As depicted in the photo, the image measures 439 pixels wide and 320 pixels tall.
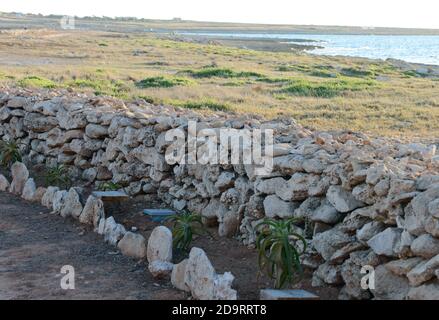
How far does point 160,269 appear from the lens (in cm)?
683

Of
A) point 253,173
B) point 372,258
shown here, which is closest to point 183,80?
point 253,173

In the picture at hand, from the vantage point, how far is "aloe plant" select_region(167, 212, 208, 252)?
7566 mm

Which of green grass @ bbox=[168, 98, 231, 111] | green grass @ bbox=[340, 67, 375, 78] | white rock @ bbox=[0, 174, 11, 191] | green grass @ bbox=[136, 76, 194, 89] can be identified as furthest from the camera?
green grass @ bbox=[340, 67, 375, 78]

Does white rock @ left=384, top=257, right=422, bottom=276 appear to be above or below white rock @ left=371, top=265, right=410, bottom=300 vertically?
above

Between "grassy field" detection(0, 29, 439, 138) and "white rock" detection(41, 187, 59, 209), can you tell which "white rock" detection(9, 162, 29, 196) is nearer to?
"white rock" detection(41, 187, 59, 209)

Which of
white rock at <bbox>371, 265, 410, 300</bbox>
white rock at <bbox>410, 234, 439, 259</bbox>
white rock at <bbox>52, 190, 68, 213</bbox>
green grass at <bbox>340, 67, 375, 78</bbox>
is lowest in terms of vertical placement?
green grass at <bbox>340, 67, 375, 78</bbox>

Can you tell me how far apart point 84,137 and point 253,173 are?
12.3 feet

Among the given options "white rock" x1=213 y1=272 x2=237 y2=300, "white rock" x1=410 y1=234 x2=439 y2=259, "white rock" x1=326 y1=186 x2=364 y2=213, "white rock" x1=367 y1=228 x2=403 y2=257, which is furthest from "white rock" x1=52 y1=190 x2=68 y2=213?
"white rock" x1=410 y1=234 x2=439 y2=259

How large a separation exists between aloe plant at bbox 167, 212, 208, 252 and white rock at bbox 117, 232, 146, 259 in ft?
1.08

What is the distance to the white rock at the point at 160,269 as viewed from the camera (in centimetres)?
683

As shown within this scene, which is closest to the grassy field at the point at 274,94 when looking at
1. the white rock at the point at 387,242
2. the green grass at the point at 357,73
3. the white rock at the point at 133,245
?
the green grass at the point at 357,73

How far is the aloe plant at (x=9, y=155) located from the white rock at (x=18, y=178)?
818 millimetres

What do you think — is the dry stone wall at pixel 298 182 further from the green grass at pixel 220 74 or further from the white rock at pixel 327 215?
the green grass at pixel 220 74
